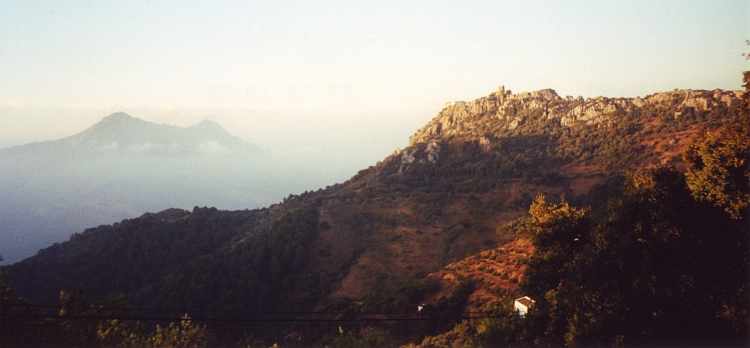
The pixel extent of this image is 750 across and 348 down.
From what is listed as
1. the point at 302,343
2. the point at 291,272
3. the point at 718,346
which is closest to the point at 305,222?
the point at 291,272

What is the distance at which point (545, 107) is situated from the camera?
82188mm

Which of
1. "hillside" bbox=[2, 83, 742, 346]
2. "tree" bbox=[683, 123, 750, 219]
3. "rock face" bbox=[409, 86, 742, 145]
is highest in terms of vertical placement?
"rock face" bbox=[409, 86, 742, 145]

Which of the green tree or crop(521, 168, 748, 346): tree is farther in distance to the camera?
the green tree

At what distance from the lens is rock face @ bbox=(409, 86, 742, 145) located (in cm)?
6216

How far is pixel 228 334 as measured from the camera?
1196 inches

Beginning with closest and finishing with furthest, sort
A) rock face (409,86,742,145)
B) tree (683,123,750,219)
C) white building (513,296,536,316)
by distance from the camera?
1. tree (683,123,750,219)
2. white building (513,296,536,316)
3. rock face (409,86,742,145)

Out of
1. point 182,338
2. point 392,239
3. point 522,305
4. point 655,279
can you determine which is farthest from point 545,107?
point 182,338

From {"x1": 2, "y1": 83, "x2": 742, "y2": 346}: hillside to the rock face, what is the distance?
1.84ft

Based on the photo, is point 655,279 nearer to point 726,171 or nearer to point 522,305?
point 726,171

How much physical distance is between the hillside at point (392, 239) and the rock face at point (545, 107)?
0.56 meters

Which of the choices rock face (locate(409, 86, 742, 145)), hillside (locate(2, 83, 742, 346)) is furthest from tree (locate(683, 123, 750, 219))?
rock face (locate(409, 86, 742, 145))

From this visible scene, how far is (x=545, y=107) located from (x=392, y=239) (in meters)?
53.3

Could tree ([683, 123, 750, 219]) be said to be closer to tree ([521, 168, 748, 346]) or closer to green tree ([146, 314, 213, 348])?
tree ([521, 168, 748, 346])

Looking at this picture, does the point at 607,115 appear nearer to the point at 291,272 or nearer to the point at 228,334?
the point at 291,272
